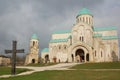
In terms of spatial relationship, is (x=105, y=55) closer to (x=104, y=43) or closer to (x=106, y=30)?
(x=104, y=43)

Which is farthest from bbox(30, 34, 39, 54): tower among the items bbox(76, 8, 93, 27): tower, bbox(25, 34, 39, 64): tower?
bbox(76, 8, 93, 27): tower

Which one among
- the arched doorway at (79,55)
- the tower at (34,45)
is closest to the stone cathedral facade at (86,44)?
the arched doorway at (79,55)

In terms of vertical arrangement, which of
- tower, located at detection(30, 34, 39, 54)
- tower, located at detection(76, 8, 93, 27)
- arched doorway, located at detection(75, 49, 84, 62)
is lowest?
arched doorway, located at detection(75, 49, 84, 62)

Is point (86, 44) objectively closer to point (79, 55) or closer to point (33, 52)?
Result: point (79, 55)

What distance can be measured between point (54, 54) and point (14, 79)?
4379 centimetres

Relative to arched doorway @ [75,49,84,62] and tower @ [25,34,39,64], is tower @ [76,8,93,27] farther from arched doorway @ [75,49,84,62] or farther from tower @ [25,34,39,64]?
tower @ [25,34,39,64]

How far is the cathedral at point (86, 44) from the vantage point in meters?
53.9

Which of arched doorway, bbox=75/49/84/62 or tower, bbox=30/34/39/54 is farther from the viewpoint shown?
tower, bbox=30/34/39/54

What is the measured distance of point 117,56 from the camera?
189 ft

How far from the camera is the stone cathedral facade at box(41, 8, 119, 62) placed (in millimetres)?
53938

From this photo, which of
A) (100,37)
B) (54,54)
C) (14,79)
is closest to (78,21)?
(100,37)

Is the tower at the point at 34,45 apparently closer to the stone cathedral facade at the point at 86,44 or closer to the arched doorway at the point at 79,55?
the stone cathedral facade at the point at 86,44

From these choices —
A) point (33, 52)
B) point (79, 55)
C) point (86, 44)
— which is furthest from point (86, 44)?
point (33, 52)

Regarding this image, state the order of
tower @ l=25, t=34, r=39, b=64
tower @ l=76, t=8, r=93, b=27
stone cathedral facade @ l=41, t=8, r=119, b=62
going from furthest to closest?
tower @ l=25, t=34, r=39, b=64
tower @ l=76, t=8, r=93, b=27
stone cathedral facade @ l=41, t=8, r=119, b=62
